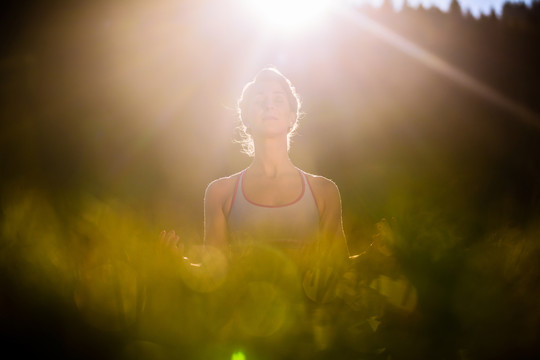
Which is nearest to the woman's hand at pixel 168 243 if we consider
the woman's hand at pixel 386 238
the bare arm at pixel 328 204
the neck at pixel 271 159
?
the woman's hand at pixel 386 238

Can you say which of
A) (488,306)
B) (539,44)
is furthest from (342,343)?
(539,44)

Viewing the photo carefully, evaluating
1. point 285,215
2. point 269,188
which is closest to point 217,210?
point 269,188

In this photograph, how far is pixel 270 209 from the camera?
218 cm

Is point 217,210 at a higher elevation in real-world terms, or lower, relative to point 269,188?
lower

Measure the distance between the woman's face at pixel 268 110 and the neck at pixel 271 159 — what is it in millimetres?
48

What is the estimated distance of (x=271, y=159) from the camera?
8.29 ft

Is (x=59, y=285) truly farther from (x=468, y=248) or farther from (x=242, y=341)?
(x=468, y=248)

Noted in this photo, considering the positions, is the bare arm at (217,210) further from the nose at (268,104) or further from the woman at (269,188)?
the nose at (268,104)

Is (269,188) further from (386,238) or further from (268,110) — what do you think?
(386,238)

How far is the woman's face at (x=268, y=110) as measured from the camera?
247cm

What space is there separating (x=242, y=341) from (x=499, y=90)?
19.7 feet

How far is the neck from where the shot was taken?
2512 millimetres

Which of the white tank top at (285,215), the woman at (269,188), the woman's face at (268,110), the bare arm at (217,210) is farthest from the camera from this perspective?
the woman's face at (268,110)

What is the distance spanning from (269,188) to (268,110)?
0.40 m
